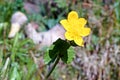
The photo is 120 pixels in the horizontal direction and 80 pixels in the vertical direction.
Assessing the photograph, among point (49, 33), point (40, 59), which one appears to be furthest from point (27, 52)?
point (49, 33)

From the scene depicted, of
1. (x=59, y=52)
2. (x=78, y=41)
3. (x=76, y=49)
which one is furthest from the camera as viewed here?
(x=76, y=49)

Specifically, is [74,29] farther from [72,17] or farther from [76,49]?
[76,49]

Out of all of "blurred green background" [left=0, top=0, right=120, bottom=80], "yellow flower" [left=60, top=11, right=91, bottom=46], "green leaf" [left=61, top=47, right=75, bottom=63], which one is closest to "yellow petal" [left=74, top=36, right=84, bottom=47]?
"yellow flower" [left=60, top=11, right=91, bottom=46]

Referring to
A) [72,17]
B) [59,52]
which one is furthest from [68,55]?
[72,17]

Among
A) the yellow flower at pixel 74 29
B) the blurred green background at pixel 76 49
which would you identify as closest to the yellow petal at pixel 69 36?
the yellow flower at pixel 74 29

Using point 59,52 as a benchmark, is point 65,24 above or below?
above

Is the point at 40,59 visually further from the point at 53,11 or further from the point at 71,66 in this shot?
the point at 53,11

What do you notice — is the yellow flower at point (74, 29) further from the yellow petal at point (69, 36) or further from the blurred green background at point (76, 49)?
the blurred green background at point (76, 49)

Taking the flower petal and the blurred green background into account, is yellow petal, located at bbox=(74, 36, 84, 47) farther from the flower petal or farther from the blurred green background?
the blurred green background
